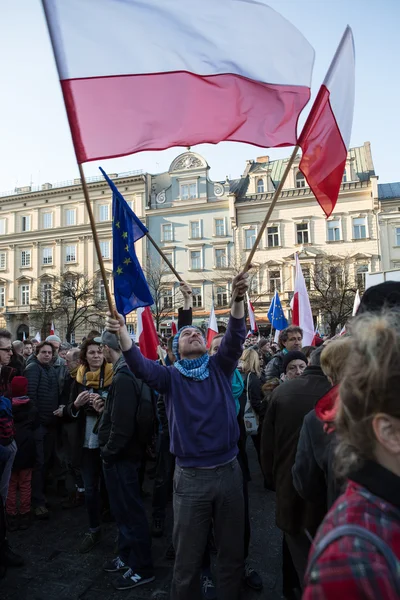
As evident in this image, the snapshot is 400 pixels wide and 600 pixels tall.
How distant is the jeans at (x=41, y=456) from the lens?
493 centimetres

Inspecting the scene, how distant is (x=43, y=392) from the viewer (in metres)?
5.42

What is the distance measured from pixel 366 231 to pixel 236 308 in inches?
1311

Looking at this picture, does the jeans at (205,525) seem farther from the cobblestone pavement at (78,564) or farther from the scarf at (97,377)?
the scarf at (97,377)

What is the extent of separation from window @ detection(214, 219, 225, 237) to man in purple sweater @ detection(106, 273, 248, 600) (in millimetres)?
34058

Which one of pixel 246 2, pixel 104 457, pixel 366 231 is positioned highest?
pixel 366 231

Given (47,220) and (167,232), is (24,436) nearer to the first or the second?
(167,232)

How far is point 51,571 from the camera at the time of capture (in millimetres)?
3600

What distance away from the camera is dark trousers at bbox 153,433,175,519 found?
4383 millimetres

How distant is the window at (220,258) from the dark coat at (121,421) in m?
32.7

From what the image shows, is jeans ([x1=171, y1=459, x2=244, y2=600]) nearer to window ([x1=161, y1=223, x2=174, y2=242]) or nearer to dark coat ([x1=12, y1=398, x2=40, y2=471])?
dark coat ([x1=12, y1=398, x2=40, y2=471])

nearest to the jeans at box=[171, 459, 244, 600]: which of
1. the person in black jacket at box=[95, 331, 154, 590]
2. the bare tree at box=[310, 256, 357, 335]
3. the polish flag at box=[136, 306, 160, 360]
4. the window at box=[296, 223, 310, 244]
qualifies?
the person in black jacket at box=[95, 331, 154, 590]

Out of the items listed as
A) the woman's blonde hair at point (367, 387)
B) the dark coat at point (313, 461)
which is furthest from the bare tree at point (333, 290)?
the woman's blonde hair at point (367, 387)

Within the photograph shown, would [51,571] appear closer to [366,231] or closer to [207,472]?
[207,472]

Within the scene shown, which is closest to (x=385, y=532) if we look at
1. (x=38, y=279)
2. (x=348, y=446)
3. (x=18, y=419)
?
(x=348, y=446)
